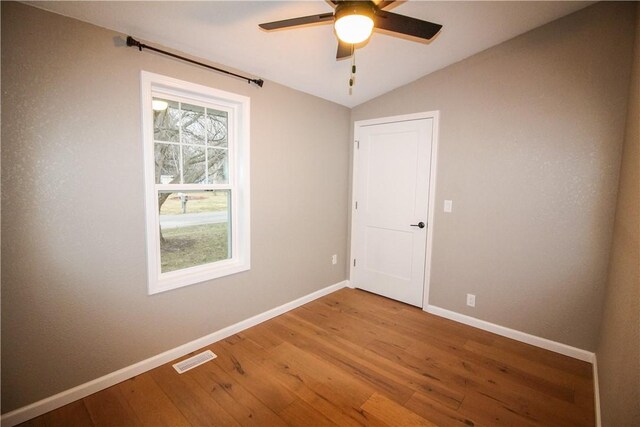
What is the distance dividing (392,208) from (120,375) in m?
2.91

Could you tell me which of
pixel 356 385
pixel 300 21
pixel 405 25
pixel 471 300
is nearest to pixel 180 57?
pixel 300 21

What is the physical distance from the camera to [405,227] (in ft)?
10.9

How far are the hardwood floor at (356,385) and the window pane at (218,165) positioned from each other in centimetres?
145

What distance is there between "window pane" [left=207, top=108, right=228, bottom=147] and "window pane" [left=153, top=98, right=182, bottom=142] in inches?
10.1

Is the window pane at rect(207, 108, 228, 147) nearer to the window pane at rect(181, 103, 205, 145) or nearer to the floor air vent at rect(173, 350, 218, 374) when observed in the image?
the window pane at rect(181, 103, 205, 145)

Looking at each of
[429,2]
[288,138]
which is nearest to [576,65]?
[429,2]

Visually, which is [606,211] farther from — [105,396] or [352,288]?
[105,396]

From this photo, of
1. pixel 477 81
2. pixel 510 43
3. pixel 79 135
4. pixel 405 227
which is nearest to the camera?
pixel 79 135

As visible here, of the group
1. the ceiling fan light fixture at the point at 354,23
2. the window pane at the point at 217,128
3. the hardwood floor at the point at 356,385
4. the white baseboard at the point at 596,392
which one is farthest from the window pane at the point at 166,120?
the white baseboard at the point at 596,392

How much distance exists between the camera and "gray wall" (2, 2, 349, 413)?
160cm

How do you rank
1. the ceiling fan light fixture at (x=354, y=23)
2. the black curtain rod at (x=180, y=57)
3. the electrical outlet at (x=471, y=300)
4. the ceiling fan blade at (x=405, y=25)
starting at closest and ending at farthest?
the ceiling fan light fixture at (x=354, y=23) → the ceiling fan blade at (x=405, y=25) → the black curtain rod at (x=180, y=57) → the electrical outlet at (x=471, y=300)

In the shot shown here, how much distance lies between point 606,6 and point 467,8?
1111 mm

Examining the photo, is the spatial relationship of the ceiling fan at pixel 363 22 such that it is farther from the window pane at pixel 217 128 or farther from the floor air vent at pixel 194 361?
the floor air vent at pixel 194 361

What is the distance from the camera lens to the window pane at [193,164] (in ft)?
7.72
